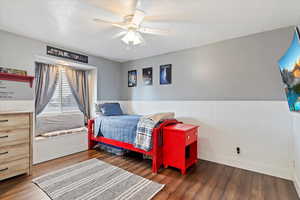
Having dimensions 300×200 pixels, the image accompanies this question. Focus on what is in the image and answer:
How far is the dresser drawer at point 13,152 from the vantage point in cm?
195

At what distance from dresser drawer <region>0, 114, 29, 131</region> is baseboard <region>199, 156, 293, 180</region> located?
316 cm

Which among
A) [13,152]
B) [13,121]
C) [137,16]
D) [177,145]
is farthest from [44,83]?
[177,145]

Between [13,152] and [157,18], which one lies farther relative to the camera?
[13,152]

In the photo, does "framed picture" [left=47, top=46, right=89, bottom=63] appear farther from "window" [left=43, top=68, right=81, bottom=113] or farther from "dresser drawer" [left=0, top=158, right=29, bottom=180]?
"dresser drawer" [left=0, top=158, right=29, bottom=180]

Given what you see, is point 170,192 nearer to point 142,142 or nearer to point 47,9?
point 142,142

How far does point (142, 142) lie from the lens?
2.39 meters

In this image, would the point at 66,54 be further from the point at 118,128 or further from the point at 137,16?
the point at 137,16

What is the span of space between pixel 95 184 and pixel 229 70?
282 centimetres

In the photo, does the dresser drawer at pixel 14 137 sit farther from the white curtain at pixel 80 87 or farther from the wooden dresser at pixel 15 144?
the white curtain at pixel 80 87

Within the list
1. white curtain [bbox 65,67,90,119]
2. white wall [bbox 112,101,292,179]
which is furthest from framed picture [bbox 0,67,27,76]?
white wall [bbox 112,101,292,179]

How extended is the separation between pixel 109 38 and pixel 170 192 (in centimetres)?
260

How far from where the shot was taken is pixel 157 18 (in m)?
1.93

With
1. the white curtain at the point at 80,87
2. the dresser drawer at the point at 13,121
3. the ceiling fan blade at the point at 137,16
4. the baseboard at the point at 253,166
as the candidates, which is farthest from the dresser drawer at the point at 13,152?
the baseboard at the point at 253,166

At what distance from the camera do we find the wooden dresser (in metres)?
1.96
